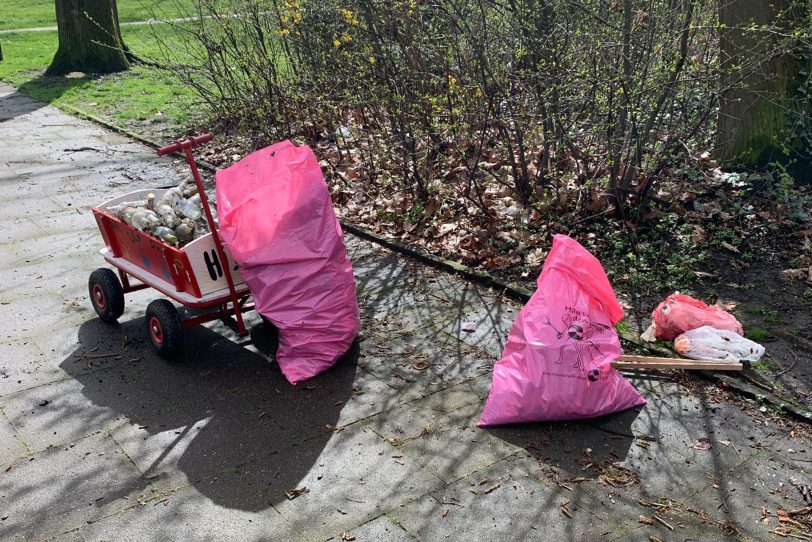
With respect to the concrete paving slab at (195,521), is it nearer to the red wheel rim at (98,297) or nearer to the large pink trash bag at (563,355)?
the large pink trash bag at (563,355)

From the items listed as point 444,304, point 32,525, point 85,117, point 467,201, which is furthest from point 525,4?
point 85,117

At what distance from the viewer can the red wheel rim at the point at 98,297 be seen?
19.7 ft

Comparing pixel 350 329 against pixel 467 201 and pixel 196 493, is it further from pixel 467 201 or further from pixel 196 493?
pixel 467 201

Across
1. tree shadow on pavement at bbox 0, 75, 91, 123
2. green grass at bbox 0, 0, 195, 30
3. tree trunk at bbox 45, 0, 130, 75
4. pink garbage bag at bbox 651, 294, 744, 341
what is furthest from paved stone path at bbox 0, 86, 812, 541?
green grass at bbox 0, 0, 195, 30

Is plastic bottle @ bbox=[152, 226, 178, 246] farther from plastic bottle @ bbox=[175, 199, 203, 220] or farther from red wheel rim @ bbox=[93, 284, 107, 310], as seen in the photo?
red wheel rim @ bbox=[93, 284, 107, 310]

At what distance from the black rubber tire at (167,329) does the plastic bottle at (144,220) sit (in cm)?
52

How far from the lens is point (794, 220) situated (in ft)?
21.9

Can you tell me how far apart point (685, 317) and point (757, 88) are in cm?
308

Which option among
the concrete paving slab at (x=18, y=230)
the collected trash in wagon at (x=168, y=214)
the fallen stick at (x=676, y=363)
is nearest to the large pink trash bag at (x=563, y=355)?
the fallen stick at (x=676, y=363)

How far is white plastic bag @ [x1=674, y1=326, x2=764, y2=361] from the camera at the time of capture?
5020mm

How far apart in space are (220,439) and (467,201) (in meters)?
3.95

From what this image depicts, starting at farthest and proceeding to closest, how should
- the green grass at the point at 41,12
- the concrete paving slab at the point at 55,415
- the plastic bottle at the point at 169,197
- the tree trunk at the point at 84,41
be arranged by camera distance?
the green grass at the point at 41,12 → the tree trunk at the point at 84,41 → the plastic bottle at the point at 169,197 → the concrete paving slab at the point at 55,415

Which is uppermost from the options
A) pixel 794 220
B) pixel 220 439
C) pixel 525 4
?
pixel 525 4

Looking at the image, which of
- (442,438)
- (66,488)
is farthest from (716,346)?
(66,488)
